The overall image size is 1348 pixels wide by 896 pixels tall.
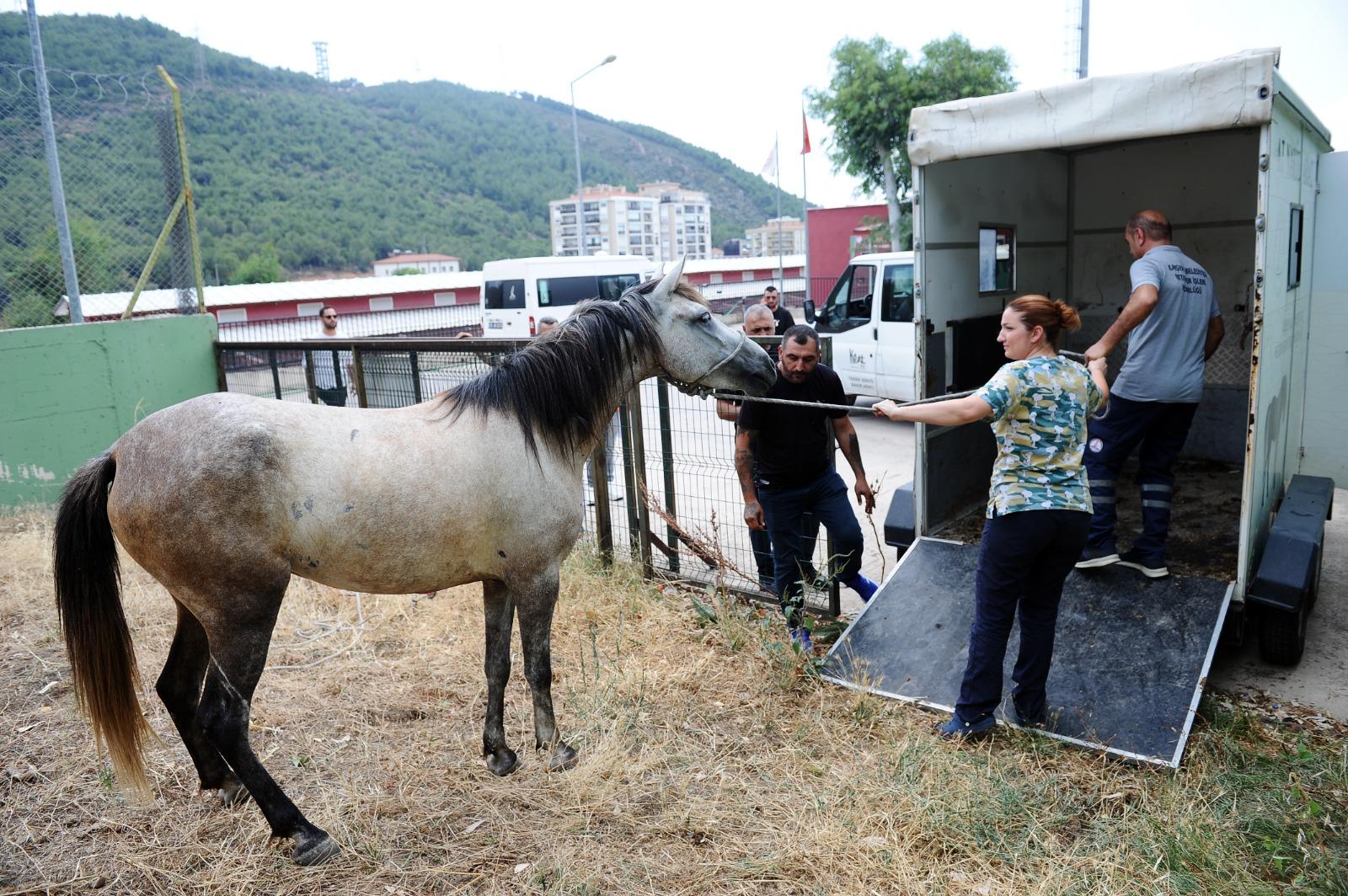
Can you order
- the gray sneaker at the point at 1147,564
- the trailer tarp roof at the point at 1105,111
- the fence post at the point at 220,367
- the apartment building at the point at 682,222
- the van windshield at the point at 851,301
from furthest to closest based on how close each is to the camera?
the apartment building at the point at 682,222 → the van windshield at the point at 851,301 → the fence post at the point at 220,367 → the gray sneaker at the point at 1147,564 → the trailer tarp roof at the point at 1105,111

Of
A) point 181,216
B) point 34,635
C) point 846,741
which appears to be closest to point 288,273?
point 181,216

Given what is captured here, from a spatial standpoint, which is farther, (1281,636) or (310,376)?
(310,376)

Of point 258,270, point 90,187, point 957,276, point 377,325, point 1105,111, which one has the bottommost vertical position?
point 377,325

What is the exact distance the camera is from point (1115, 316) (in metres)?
7.15

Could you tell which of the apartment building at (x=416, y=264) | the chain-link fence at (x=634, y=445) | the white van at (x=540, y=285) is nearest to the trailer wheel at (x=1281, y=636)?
the chain-link fence at (x=634, y=445)

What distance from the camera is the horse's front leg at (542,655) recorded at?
10.8ft

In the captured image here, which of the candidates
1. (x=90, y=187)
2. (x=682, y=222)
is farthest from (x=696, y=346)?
(x=682, y=222)

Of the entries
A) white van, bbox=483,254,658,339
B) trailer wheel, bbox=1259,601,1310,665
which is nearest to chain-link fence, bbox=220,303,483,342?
white van, bbox=483,254,658,339

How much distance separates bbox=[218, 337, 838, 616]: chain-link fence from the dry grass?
1022 millimetres

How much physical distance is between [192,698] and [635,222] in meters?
77.8

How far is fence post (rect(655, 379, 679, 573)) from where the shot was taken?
17.8 ft

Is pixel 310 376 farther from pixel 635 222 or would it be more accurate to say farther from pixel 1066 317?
pixel 635 222

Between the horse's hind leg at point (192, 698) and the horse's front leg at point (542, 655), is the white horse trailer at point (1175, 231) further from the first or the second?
the horse's hind leg at point (192, 698)

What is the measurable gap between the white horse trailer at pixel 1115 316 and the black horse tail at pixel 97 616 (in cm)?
293
